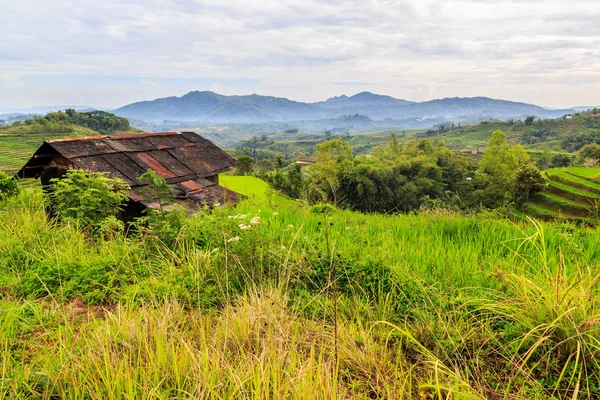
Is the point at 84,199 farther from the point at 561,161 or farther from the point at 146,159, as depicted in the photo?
the point at 561,161

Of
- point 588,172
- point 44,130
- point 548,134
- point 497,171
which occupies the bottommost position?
point 588,172

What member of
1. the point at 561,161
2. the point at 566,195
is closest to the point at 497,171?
the point at 566,195

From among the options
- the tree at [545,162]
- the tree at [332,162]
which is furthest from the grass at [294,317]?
the tree at [545,162]

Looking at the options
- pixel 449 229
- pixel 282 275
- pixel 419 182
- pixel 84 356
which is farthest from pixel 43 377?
pixel 419 182

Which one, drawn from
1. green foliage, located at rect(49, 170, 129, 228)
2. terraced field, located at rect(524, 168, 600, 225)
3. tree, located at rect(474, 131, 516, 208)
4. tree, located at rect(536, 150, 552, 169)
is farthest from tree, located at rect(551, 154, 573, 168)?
green foliage, located at rect(49, 170, 129, 228)

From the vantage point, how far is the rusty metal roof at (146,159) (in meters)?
9.50

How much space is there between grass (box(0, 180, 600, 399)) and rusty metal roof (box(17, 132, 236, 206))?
5.58 meters

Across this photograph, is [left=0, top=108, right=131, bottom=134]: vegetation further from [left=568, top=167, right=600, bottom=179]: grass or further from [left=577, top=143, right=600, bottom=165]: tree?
[left=577, top=143, right=600, bottom=165]: tree

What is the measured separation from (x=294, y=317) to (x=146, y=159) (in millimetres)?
10342

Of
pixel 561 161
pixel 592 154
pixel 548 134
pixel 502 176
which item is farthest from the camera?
pixel 548 134

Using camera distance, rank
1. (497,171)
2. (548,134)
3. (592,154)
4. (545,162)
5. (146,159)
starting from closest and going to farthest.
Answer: (146,159), (497,171), (592,154), (545,162), (548,134)

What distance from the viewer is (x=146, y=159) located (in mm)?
11156

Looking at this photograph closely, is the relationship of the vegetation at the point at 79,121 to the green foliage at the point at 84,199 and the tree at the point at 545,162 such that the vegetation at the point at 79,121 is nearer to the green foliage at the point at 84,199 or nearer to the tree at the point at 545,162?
the green foliage at the point at 84,199

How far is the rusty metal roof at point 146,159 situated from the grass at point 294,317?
220 inches
